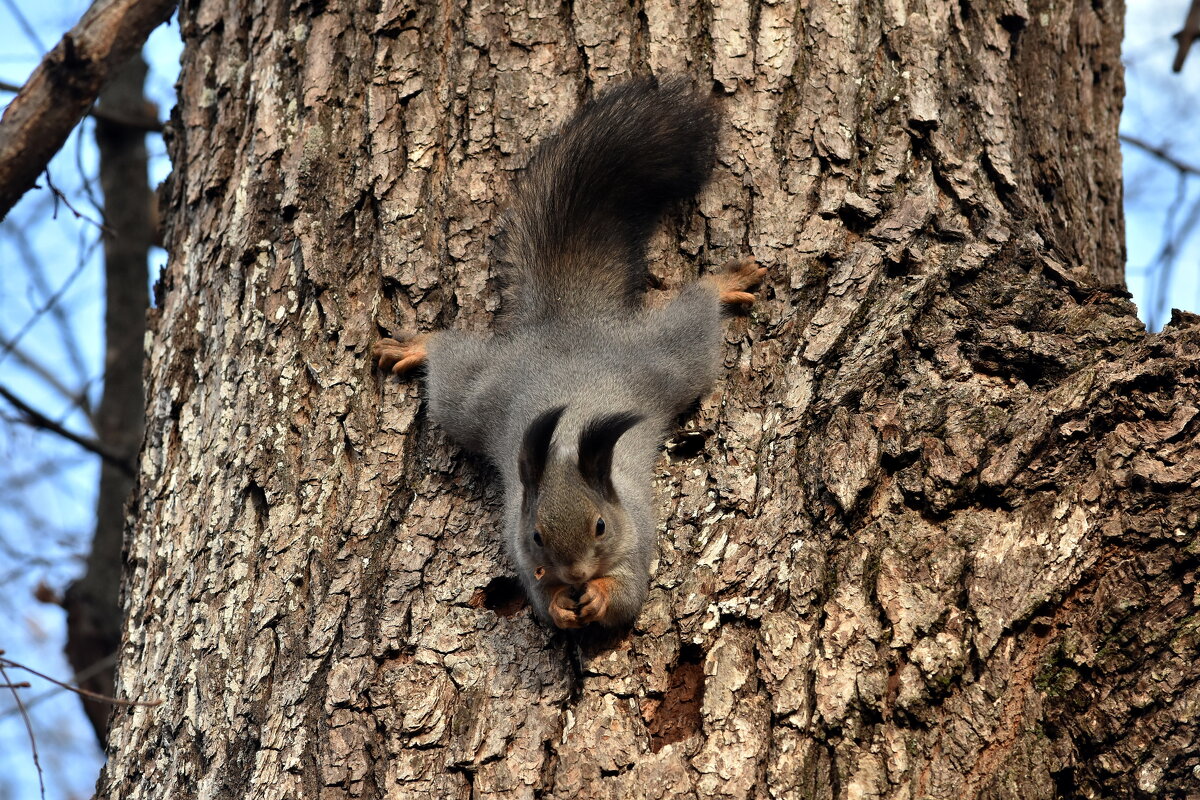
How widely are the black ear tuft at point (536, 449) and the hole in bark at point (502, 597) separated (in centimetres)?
31

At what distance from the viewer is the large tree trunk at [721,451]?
1848 millimetres

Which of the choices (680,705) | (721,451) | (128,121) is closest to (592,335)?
(721,451)

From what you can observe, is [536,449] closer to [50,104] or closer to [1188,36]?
[50,104]

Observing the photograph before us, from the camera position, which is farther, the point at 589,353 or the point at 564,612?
the point at 589,353

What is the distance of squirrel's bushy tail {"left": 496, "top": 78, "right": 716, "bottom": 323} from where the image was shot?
8.80 feet

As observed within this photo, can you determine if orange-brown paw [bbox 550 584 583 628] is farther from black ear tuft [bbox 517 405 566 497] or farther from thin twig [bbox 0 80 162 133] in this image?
thin twig [bbox 0 80 162 133]

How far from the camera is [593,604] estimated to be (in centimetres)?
221

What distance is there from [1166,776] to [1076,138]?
2.10 meters

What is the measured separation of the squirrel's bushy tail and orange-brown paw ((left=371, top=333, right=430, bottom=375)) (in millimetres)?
322

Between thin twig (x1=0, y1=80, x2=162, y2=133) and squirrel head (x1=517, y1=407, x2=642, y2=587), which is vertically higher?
thin twig (x1=0, y1=80, x2=162, y2=133)

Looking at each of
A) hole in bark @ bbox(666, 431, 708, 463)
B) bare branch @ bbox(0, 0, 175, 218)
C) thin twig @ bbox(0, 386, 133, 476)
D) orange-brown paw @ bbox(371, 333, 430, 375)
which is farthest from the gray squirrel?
thin twig @ bbox(0, 386, 133, 476)

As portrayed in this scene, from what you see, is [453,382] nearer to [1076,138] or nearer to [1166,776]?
[1166,776]

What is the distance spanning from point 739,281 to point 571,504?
65 cm

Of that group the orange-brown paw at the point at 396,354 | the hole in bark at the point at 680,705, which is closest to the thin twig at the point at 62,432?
the orange-brown paw at the point at 396,354
